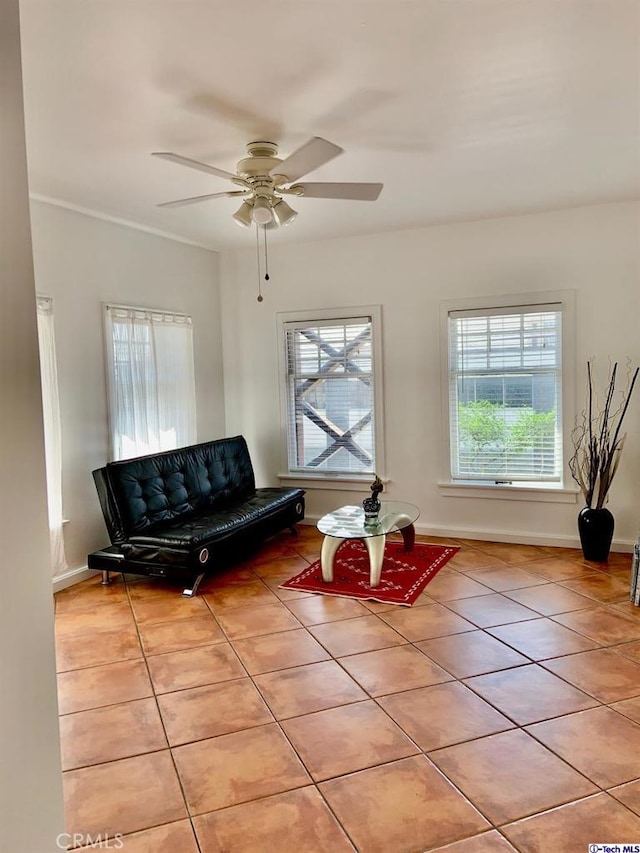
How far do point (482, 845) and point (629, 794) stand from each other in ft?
1.91

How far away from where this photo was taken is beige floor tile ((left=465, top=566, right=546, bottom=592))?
12.8ft

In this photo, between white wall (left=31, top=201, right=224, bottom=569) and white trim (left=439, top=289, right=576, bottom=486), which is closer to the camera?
white wall (left=31, top=201, right=224, bottom=569)

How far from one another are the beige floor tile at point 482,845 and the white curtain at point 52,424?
9.90ft

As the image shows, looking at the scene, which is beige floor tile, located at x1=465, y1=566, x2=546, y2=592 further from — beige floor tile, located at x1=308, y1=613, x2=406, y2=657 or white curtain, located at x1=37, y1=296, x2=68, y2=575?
white curtain, located at x1=37, y1=296, x2=68, y2=575

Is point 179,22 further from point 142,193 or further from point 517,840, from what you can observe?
point 517,840

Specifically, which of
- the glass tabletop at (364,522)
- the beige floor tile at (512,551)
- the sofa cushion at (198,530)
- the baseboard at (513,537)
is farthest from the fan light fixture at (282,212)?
the baseboard at (513,537)

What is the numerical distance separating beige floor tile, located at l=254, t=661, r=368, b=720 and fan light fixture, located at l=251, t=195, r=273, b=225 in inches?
92.5

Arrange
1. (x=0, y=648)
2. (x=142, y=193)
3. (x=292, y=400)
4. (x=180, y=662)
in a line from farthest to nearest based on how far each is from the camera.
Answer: (x=292, y=400) → (x=142, y=193) → (x=180, y=662) → (x=0, y=648)

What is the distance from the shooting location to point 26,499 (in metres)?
1.08

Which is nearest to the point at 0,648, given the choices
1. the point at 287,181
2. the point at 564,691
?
the point at 564,691

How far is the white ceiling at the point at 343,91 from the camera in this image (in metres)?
1.99

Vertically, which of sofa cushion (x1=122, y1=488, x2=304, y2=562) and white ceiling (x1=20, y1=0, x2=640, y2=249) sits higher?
white ceiling (x1=20, y1=0, x2=640, y2=249)

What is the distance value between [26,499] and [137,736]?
1.73m

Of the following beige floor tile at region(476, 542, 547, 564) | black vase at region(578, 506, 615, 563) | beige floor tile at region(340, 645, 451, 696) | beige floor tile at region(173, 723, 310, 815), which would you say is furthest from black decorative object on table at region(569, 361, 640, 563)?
beige floor tile at region(173, 723, 310, 815)
